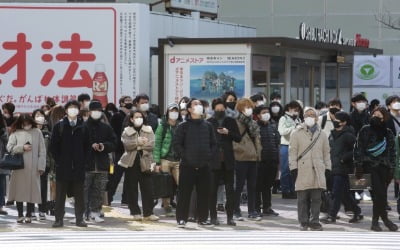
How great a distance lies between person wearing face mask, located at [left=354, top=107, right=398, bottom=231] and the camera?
16.6m

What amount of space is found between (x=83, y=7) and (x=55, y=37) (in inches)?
37.3

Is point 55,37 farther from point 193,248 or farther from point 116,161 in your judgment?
point 193,248

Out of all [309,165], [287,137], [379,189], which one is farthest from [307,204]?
[287,137]

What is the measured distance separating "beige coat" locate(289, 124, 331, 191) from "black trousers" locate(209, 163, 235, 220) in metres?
1.09

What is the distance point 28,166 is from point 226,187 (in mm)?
3055

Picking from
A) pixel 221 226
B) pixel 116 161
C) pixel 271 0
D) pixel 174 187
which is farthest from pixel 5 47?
pixel 271 0

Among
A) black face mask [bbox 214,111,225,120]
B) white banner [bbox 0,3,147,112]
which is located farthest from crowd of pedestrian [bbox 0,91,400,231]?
white banner [bbox 0,3,147,112]

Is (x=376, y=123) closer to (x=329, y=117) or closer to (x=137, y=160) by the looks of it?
(x=329, y=117)

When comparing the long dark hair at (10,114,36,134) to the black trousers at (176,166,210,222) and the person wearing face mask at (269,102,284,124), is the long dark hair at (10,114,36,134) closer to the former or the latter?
the black trousers at (176,166,210,222)

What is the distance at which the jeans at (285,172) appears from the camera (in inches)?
830

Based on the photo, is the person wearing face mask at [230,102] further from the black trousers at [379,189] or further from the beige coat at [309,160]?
the black trousers at [379,189]

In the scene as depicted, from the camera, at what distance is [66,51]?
26.1m

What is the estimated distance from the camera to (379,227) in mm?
16734

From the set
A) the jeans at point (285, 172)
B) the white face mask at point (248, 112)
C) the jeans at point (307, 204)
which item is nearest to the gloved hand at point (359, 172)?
the jeans at point (307, 204)
